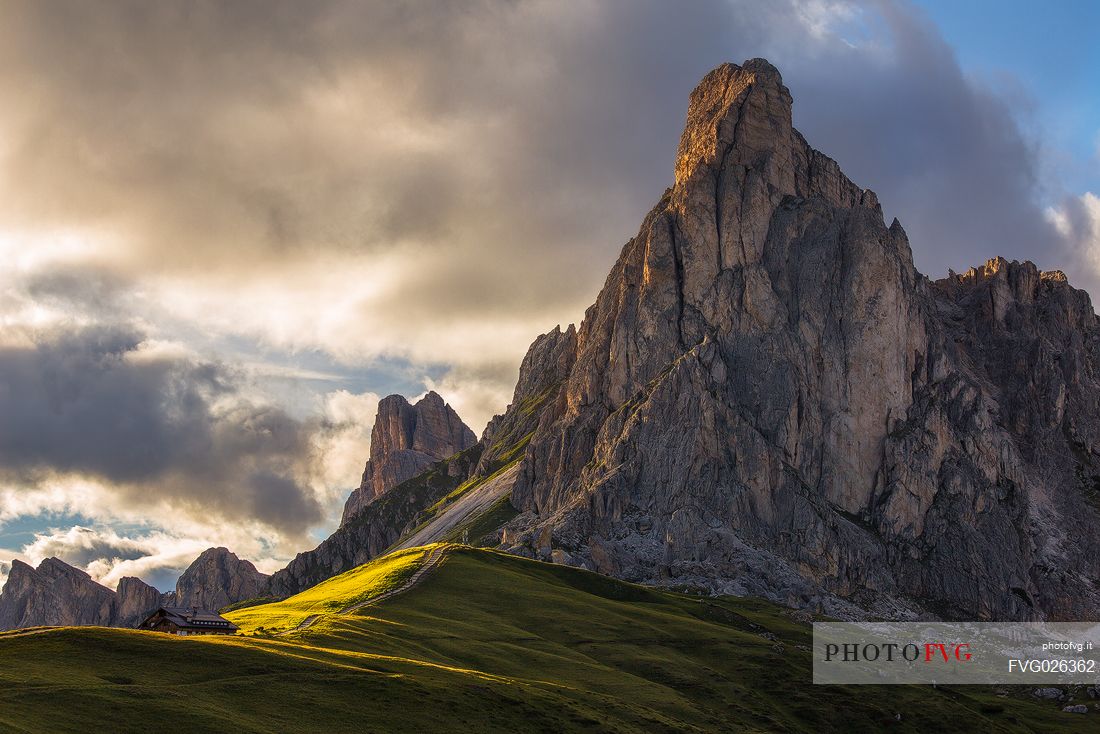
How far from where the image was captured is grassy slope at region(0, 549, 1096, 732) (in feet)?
279

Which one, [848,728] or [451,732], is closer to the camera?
[451,732]

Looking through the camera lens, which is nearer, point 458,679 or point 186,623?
point 458,679

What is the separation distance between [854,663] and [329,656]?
346 feet

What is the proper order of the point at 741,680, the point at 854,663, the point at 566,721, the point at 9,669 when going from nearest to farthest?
the point at 9,669, the point at 566,721, the point at 741,680, the point at 854,663

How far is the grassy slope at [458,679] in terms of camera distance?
85125mm

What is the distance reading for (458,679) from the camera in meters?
110

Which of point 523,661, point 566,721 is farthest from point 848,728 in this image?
point 566,721

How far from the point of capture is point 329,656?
113 meters

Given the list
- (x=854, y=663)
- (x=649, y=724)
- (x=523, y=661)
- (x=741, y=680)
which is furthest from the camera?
(x=854, y=663)

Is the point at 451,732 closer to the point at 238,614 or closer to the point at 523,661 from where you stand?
the point at 523,661

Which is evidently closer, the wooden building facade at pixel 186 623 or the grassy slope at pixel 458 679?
the grassy slope at pixel 458 679

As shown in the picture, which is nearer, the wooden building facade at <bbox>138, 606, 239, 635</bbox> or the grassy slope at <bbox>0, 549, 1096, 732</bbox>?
the grassy slope at <bbox>0, 549, 1096, 732</bbox>

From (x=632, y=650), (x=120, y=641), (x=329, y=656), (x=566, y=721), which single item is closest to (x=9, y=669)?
(x=120, y=641)

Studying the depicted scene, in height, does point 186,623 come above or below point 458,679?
above
